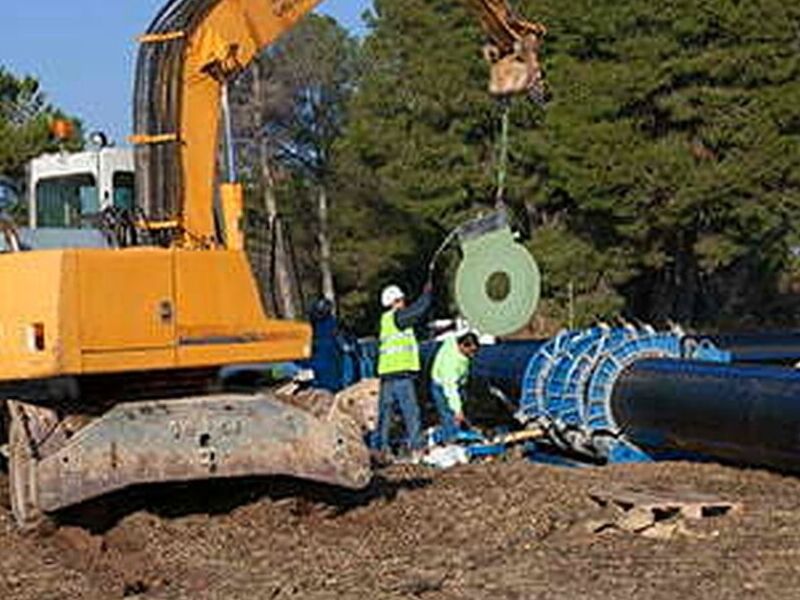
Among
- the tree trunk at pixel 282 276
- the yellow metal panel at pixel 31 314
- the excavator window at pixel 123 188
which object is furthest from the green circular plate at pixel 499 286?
the yellow metal panel at pixel 31 314

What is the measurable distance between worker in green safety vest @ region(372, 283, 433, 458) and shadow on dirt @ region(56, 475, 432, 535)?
6.64 feet

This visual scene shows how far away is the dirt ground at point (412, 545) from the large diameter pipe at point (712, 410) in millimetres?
278

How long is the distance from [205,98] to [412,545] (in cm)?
376

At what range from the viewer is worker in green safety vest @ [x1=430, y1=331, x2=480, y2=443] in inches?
651

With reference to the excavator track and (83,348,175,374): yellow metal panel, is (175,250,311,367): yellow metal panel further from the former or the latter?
the excavator track

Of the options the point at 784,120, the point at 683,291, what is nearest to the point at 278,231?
the point at 784,120

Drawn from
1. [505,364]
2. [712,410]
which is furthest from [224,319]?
[505,364]

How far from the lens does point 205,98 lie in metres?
12.3

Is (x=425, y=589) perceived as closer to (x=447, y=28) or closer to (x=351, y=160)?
(x=447, y=28)

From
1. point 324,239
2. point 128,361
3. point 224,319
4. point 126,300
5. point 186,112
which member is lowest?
point 128,361

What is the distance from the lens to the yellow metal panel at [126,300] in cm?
1066

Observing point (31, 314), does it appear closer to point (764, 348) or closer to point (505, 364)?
point (505, 364)

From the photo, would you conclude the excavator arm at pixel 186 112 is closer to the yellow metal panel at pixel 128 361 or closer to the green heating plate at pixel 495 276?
the yellow metal panel at pixel 128 361

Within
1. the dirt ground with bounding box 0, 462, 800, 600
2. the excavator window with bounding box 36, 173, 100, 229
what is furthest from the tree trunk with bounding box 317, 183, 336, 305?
the dirt ground with bounding box 0, 462, 800, 600
